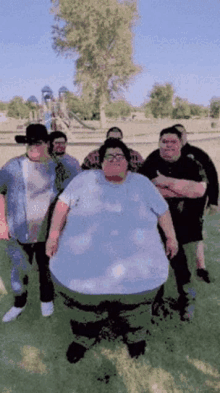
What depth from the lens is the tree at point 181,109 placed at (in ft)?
248

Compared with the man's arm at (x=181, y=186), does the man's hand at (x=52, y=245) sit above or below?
below

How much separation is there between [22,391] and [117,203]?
5.09 ft

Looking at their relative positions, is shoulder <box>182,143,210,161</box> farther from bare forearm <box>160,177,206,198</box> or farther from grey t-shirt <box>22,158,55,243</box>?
grey t-shirt <box>22,158,55,243</box>

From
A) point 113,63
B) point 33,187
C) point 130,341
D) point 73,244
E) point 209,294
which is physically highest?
point 113,63

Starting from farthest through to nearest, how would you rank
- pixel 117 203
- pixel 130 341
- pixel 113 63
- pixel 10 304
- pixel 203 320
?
pixel 113 63, pixel 10 304, pixel 203 320, pixel 130 341, pixel 117 203

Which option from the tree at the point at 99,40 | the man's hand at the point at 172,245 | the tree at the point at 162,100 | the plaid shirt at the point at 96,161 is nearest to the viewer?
the man's hand at the point at 172,245

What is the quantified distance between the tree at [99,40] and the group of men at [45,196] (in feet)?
119

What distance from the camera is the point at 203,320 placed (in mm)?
3318

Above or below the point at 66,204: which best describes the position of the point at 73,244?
below

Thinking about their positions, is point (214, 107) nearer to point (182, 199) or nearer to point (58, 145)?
point (58, 145)

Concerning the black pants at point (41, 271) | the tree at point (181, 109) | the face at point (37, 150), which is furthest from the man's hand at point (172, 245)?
the tree at point (181, 109)

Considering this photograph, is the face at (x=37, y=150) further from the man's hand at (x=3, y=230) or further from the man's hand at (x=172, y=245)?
the man's hand at (x=172, y=245)

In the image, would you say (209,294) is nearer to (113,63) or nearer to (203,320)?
(203,320)

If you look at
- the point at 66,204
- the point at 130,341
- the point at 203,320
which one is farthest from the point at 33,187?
the point at 203,320
